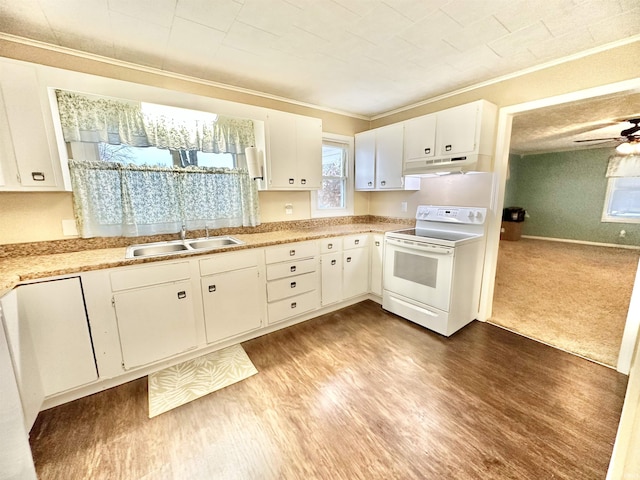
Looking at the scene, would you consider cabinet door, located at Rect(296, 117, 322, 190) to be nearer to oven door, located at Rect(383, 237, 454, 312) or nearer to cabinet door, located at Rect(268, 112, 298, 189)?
cabinet door, located at Rect(268, 112, 298, 189)

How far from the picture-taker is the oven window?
2.55 m

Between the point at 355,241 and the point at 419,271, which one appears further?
the point at 355,241

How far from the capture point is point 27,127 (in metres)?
1.73

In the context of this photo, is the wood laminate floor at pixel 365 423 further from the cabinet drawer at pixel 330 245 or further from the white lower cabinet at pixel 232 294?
the cabinet drawer at pixel 330 245

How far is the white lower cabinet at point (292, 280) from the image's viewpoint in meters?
2.55

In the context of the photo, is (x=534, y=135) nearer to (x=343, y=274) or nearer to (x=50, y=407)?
(x=343, y=274)

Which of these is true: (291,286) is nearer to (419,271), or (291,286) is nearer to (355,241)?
(355,241)

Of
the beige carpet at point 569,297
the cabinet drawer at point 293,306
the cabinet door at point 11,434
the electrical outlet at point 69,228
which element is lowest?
A: the beige carpet at point 569,297

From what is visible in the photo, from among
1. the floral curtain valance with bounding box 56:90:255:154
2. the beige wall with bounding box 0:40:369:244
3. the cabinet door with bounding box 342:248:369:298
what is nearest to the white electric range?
the cabinet door with bounding box 342:248:369:298

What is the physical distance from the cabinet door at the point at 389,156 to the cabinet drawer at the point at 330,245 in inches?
41.9

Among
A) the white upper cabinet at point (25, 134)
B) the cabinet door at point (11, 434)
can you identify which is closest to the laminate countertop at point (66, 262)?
the cabinet door at point (11, 434)

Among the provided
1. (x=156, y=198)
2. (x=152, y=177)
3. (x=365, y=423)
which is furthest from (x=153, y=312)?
(x=365, y=423)

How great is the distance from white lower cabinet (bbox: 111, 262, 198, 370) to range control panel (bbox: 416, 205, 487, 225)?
2.73 m

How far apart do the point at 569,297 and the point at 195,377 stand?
457 centimetres
